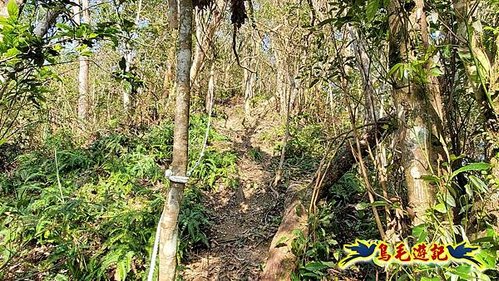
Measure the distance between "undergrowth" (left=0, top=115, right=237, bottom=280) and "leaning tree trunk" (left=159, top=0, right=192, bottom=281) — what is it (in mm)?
1545

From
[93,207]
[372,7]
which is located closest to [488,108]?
[372,7]

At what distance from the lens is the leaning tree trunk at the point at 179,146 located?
1729 mm

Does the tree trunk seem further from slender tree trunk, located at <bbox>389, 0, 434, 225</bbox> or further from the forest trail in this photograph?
slender tree trunk, located at <bbox>389, 0, 434, 225</bbox>

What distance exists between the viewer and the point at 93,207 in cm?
404

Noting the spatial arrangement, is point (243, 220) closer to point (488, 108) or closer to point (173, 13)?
point (173, 13)

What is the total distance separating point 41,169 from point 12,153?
1522mm

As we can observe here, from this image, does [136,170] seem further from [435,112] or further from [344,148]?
[435,112]

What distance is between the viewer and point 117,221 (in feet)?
12.2

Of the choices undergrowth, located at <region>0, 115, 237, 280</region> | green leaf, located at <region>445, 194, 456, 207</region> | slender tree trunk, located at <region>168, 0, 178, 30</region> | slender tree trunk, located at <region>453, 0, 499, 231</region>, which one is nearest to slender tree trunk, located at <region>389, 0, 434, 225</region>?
green leaf, located at <region>445, 194, 456, 207</region>

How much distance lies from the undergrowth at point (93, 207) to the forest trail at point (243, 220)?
0.63ft

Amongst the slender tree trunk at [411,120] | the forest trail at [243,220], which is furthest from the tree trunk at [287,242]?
the slender tree trunk at [411,120]

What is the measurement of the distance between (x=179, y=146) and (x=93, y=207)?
109 inches

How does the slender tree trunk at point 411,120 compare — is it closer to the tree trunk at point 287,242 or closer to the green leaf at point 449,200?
the green leaf at point 449,200

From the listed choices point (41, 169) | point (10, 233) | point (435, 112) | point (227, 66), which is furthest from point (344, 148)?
point (227, 66)
